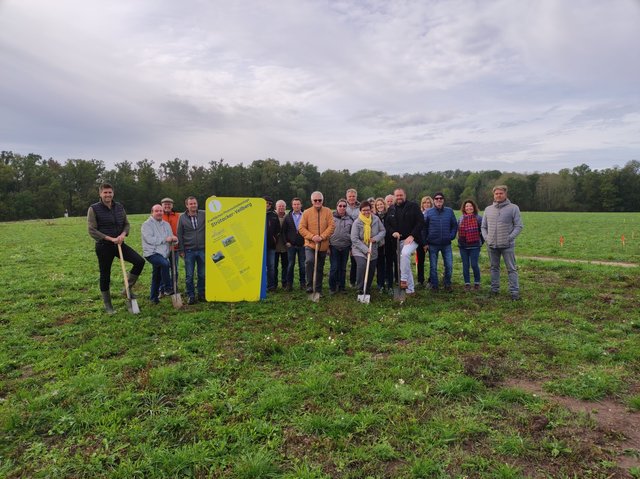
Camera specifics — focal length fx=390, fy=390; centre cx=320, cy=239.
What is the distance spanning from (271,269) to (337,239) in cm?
199

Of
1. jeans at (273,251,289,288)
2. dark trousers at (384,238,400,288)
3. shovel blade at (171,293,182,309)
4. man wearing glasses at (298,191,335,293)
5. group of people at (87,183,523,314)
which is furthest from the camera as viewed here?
jeans at (273,251,289,288)

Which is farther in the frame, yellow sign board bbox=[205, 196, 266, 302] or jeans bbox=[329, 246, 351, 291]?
jeans bbox=[329, 246, 351, 291]

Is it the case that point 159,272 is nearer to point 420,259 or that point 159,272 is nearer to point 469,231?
point 420,259

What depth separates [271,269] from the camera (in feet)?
33.3

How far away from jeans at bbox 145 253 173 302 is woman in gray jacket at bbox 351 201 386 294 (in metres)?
4.23

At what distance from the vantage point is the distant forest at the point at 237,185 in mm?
72500

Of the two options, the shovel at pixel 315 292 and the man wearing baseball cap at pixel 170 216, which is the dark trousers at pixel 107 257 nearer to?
the man wearing baseball cap at pixel 170 216

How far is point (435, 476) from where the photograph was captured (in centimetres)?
334

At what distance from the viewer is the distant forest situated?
2854 inches

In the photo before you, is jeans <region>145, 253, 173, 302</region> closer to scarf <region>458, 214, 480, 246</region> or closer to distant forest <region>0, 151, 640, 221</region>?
scarf <region>458, 214, 480, 246</region>

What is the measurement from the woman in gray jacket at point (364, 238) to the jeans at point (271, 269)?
230 cm

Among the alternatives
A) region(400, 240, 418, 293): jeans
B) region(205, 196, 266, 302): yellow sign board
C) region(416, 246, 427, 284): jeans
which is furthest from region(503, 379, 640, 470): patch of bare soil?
region(205, 196, 266, 302): yellow sign board

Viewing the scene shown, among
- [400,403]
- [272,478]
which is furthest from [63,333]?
[400,403]

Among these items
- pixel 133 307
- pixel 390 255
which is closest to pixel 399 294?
pixel 390 255
